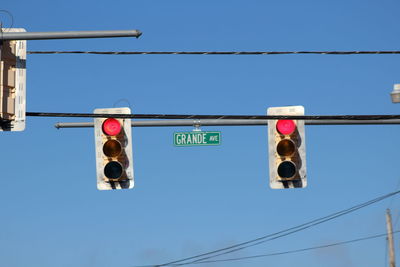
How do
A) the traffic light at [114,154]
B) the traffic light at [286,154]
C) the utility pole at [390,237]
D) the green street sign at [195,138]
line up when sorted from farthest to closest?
the utility pole at [390,237] → the green street sign at [195,138] → the traffic light at [114,154] → the traffic light at [286,154]

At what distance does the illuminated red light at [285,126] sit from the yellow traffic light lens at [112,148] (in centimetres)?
287

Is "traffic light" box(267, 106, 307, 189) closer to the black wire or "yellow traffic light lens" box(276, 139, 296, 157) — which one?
"yellow traffic light lens" box(276, 139, 296, 157)

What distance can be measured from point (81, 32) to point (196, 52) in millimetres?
2983

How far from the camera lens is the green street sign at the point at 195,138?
19109 millimetres

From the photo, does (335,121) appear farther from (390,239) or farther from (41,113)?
(390,239)

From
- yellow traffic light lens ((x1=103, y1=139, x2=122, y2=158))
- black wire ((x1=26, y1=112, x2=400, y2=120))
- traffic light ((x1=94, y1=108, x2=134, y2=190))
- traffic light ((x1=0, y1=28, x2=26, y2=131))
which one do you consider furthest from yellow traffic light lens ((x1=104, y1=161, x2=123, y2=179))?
traffic light ((x1=0, y1=28, x2=26, y2=131))

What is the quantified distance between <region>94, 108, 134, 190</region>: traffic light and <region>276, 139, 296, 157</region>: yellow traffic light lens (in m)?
2.68

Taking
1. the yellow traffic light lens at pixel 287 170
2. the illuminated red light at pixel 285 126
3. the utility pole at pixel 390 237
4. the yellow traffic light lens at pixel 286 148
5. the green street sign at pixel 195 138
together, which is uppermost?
the illuminated red light at pixel 285 126

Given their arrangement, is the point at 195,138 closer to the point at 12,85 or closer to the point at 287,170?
the point at 287,170

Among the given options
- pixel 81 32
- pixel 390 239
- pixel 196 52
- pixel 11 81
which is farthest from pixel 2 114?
pixel 390 239

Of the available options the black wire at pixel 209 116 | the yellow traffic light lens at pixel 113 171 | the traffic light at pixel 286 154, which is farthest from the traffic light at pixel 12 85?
the traffic light at pixel 286 154

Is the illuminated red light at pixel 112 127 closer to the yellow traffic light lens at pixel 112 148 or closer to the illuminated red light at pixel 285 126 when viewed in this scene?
the yellow traffic light lens at pixel 112 148

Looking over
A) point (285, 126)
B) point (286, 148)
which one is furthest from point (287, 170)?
point (285, 126)

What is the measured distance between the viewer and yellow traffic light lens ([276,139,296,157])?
1823 centimetres
